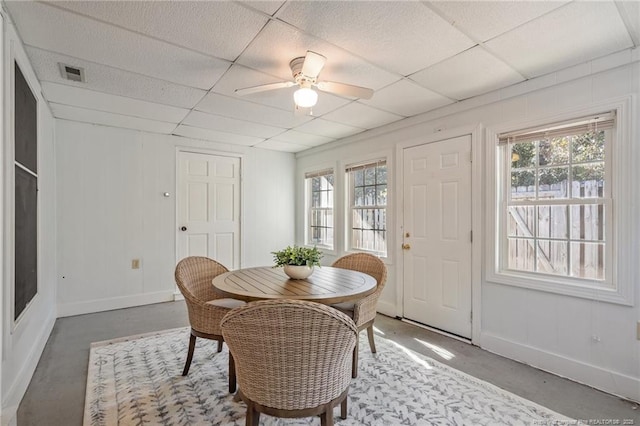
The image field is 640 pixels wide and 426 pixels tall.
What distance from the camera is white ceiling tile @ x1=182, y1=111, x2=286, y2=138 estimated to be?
3.74 metres

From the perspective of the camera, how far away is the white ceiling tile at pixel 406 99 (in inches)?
113

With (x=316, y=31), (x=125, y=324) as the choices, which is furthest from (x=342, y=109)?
(x=125, y=324)

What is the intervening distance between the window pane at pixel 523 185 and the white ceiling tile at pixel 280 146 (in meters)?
3.26

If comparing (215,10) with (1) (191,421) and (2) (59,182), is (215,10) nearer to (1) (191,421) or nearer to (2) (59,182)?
(1) (191,421)

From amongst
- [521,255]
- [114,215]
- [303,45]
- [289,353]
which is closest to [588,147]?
[521,255]

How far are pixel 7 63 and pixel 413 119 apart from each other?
3451 mm

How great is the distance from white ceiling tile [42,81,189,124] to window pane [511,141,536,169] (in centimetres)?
337

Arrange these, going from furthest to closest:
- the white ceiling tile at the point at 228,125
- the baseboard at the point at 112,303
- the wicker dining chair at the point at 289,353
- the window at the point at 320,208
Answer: the window at the point at 320,208, the baseboard at the point at 112,303, the white ceiling tile at the point at 228,125, the wicker dining chair at the point at 289,353

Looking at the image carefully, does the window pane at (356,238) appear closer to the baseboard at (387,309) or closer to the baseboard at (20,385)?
the baseboard at (387,309)

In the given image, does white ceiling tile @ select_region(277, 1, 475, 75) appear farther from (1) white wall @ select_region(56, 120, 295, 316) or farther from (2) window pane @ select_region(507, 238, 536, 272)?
(1) white wall @ select_region(56, 120, 295, 316)

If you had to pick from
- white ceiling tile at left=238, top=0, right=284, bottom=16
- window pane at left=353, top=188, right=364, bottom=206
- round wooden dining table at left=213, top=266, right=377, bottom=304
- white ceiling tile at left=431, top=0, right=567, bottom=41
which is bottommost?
round wooden dining table at left=213, top=266, right=377, bottom=304

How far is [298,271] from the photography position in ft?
7.97

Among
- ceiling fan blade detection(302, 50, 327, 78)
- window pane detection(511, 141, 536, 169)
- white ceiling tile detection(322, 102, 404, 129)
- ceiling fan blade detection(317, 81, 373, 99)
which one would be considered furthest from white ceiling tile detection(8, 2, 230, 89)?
window pane detection(511, 141, 536, 169)

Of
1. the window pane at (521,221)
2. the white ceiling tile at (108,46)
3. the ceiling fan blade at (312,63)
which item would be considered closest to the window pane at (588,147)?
the window pane at (521,221)
